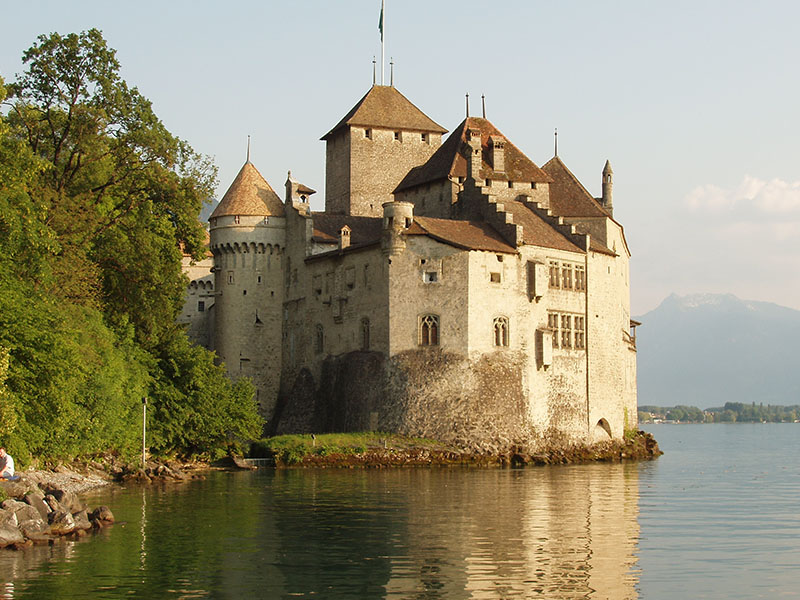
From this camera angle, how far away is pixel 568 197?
76750 millimetres

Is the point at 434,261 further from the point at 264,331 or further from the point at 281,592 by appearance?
the point at 281,592

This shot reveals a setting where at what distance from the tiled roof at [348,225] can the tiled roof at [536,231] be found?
943 cm

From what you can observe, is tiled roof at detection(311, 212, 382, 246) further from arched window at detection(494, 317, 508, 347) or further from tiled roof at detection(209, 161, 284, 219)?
arched window at detection(494, 317, 508, 347)

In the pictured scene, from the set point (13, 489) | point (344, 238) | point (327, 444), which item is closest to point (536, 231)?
point (344, 238)

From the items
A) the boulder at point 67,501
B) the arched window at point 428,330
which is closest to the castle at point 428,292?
the arched window at point 428,330

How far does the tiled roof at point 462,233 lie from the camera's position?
66.1 metres

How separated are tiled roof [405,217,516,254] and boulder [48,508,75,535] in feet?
119

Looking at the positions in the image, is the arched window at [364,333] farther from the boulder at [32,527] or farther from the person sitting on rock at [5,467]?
the boulder at [32,527]

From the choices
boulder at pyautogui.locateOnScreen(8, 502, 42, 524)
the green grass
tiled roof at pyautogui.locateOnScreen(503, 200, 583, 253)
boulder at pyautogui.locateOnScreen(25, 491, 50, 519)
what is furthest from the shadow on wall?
boulder at pyautogui.locateOnScreen(8, 502, 42, 524)

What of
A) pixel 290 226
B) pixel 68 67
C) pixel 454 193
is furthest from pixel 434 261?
pixel 68 67

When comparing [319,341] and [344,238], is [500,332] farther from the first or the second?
[319,341]

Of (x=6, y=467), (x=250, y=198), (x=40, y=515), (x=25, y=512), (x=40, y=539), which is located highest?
(x=250, y=198)

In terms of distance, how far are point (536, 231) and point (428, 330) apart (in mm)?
9533

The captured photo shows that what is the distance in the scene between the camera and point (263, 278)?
79750 mm
